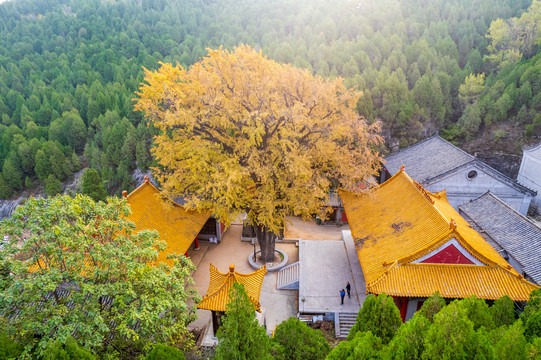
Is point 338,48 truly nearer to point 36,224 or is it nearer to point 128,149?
point 128,149

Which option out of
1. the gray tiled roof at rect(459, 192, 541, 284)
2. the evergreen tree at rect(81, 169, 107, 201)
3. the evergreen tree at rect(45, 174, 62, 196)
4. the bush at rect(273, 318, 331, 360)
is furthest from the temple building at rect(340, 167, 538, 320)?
the evergreen tree at rect(45, 174, 62, 196)

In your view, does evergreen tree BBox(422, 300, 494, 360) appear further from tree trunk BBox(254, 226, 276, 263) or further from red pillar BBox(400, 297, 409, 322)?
tree trunk BBox(254, 226, 276, 263)

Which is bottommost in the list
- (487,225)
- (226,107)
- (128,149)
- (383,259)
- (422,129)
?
(383,259)

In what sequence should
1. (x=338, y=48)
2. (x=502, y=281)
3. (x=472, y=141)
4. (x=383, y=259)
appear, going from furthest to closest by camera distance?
(x=338, y=48) < (x=472, y=141) < (x=383, y=259) < (x=502, y=281)

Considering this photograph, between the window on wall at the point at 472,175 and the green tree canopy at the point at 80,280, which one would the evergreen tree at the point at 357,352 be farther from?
the window on wall at the point at 472,175

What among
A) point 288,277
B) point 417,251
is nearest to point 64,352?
point 417,251

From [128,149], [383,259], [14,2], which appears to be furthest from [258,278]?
[14,2]

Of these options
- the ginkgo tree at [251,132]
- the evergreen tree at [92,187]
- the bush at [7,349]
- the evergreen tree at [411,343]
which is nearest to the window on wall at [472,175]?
the ginkgo tree at [251,132]
